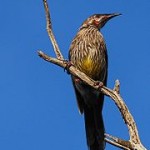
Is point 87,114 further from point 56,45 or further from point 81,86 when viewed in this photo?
point 56,45

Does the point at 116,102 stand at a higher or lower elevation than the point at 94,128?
lower

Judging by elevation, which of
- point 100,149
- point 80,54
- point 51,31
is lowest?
point 100,149

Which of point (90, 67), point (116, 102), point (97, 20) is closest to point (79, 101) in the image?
point (90, 67)

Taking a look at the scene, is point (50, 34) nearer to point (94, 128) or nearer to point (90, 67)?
point (90, 67)

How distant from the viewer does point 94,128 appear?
Answer: 10086mm

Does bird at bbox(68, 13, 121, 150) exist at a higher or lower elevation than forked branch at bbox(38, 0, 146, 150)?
higher

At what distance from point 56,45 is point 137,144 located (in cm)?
241

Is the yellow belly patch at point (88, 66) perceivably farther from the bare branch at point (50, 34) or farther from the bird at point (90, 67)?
the bare branch at point (50, 34)

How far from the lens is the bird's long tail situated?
31.4 ft

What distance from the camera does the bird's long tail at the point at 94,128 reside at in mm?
9578

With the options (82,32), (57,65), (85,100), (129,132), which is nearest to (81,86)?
(85,100)

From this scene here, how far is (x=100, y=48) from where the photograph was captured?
1106cm

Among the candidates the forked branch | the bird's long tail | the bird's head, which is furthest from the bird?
the forked branch

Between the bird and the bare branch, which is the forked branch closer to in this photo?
the bare branch
